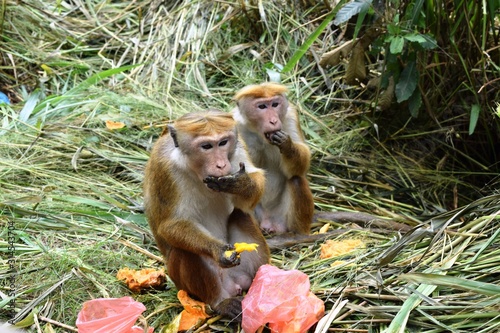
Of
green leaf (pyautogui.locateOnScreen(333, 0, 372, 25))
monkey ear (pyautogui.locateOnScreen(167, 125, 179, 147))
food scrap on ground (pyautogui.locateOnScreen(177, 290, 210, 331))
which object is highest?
green leaf (pyautogui.locateOnScreen(333, 0, 372, 25))

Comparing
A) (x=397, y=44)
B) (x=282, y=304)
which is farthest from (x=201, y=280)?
(x=397, y=44)

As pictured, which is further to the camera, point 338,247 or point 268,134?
point 268,134

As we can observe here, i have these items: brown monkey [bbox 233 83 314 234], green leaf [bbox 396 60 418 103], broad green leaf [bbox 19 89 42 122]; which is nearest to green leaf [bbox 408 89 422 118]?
green leaf [bbox 396 60 418 103]

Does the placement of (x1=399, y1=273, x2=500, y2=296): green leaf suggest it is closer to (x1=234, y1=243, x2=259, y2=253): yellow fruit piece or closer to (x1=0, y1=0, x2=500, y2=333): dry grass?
(x1=0, y1=0, x2=500, y2=333): dry grass

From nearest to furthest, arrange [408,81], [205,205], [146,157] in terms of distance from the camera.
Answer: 1. [205,205]
2. [408,81]
3. [146,157]

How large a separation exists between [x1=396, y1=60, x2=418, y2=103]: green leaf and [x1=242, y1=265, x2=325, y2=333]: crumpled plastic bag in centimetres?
302

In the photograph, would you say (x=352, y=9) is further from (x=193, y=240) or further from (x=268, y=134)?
(x=193, y=240)

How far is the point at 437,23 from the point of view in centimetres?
752

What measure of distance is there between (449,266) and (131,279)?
2.29 metres

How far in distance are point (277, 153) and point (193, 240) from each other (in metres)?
2.16

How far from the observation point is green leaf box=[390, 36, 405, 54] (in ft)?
22.7

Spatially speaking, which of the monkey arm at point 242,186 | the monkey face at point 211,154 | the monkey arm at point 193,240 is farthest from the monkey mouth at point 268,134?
the monkey arm at point 193,240

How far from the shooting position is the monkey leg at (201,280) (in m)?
5.28

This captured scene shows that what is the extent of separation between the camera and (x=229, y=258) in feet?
16.5
